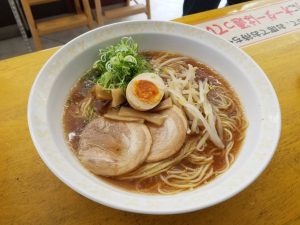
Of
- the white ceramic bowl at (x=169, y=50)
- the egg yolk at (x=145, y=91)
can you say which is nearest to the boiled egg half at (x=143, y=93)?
the egg yolk at (x=145, y=91)

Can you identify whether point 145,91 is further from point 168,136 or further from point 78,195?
point 78,195

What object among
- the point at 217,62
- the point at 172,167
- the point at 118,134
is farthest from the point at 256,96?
the point at 118,134

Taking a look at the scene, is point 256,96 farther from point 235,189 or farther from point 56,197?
point 56,197

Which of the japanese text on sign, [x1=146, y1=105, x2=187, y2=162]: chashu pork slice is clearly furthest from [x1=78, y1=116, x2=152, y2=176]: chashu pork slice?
the japanese text on sign

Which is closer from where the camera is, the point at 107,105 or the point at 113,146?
the point at 113,146

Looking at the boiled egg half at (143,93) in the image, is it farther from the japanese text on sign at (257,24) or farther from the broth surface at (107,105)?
the japanese text on sign at (257,24)

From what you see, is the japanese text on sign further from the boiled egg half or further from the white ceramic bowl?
the boiled egg half

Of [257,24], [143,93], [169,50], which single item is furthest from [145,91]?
[257,24]
